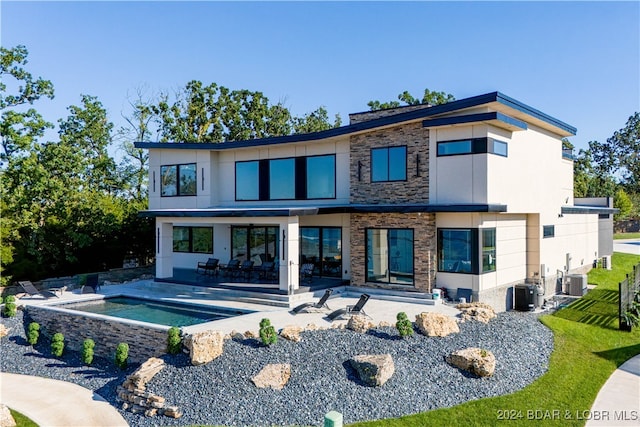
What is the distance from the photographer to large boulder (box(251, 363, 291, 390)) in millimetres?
10102

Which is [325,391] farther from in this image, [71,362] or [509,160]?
[509,160]

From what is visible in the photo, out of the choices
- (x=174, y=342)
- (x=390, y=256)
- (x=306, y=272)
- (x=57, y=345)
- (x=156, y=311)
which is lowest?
(x=57, y=345)

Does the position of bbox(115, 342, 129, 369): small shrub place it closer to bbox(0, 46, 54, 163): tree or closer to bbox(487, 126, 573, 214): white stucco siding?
bbox(487, 126, 573, 214): white stucco siding

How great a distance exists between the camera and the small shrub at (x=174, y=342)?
11.8 m

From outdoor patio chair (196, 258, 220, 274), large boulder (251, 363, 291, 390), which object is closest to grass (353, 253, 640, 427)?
large boulder (251, 363, 291, 390)

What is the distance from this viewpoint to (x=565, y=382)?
35.4 feet

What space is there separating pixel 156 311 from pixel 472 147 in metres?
12.5

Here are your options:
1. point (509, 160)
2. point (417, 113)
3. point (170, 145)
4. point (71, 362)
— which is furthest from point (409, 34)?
point (71, 362)

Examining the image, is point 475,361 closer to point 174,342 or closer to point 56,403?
point 174,342

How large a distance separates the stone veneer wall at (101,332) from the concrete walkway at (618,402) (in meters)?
10.1

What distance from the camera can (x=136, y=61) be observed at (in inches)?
1102

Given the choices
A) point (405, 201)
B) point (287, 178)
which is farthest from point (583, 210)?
point (287, 178)

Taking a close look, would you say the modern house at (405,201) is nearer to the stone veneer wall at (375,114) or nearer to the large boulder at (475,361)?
the stone veneer wall at (375,114)

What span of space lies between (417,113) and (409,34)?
162 inches
